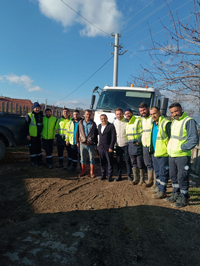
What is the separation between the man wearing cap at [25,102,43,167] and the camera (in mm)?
6055

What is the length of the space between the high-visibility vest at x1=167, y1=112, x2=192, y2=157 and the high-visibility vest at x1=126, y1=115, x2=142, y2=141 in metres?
1.14

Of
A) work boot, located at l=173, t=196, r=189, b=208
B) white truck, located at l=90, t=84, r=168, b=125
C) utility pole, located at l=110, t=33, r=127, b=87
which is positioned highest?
utility pole, located at l=110, t=33, r=127, b=87

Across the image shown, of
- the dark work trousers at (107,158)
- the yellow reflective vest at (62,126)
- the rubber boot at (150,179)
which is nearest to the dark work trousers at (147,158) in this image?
the rubber boot at (150,179)

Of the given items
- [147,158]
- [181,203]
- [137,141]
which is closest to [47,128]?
[137,141]

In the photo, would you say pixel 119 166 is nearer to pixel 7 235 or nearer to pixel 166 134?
pixel 166 134

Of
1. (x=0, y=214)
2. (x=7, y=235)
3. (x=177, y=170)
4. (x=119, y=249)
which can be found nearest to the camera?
(x=119, y=249)

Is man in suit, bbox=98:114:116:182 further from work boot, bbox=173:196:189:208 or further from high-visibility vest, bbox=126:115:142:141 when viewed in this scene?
work boot, bbox=173:196:189:208

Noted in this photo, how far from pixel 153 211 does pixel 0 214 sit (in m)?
2.77

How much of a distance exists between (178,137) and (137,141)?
1316mm

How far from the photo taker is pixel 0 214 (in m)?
3.21

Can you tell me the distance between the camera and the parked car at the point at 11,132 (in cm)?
590

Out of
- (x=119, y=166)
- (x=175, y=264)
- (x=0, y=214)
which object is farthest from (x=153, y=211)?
(x=0, y=214)

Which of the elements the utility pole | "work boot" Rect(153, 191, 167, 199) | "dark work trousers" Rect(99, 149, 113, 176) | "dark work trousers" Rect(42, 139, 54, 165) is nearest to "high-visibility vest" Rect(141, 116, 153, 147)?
"dark work trousers" Rect(99, 149, 113, 176)

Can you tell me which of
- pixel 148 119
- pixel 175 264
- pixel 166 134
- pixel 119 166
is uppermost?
pixel 148 119
